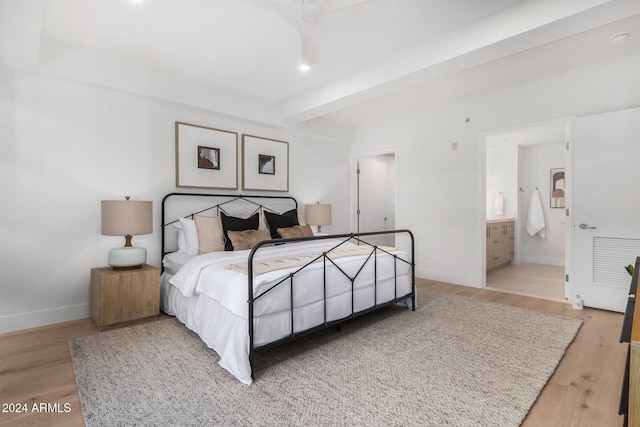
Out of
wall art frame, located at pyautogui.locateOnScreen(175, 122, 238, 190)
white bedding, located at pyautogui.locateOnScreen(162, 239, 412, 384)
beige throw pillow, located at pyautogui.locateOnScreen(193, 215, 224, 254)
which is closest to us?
white bedding, located at pyautogui.locateOnScreen(162, 239, 412, 384)

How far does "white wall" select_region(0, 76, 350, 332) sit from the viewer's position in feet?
9.43

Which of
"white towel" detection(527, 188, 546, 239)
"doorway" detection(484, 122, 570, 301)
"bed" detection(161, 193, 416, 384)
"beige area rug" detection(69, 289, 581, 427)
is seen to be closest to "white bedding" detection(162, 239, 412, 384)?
"bed" detection(161, 193, 416, 384)

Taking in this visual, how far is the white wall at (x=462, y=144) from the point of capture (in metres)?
3.47

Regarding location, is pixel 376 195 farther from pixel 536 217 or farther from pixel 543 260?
pixel 543 260

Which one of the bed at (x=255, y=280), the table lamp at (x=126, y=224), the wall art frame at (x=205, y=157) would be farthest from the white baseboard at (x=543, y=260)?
the table lamp at (x=126, y=224)

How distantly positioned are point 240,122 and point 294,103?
791 millimetres

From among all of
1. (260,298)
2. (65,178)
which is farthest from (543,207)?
(65,178)

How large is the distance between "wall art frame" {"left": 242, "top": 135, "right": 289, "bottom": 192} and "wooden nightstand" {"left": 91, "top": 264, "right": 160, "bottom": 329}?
180cm

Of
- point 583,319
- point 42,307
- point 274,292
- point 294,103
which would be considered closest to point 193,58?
point 294,103

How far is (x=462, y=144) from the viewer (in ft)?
14.9

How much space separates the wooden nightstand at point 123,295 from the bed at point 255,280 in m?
0.20

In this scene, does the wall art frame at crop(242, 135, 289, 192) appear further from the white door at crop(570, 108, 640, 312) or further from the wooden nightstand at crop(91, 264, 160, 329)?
the white door at crop(570, 108, 640, 312)

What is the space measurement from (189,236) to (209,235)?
249 mm

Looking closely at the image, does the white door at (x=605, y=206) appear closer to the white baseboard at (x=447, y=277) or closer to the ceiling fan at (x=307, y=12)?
the white baseboard at (x=447, y=277)
